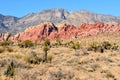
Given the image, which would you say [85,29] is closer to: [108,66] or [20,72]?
[108,66]

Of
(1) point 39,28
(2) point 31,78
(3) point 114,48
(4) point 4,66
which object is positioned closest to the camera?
(2) point 31,78

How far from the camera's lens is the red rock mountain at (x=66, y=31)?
9350cm

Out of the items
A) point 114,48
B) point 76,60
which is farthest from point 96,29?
point 76,60

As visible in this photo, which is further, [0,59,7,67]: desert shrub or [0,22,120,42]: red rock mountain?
[0,22,120,42]: red rock mountain

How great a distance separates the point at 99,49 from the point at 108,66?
586 inches

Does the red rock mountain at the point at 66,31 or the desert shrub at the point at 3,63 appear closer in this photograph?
the desert shrub at the point at 3,63

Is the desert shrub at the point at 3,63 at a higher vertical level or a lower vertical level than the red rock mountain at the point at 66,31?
lower

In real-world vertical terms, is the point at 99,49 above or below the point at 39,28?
below

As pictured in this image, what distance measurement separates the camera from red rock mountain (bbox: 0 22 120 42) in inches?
3681

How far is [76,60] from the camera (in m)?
23.6

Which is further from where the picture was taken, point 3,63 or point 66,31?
point 66,31

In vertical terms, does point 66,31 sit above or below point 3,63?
above

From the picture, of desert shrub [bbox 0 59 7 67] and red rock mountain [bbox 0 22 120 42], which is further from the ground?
red rock mountain [bbox 0 22 120 42]

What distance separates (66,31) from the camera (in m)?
101
